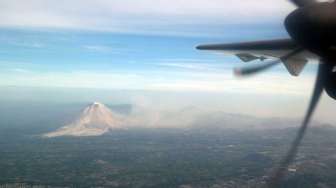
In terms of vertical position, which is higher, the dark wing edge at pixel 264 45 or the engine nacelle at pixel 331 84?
the dark wing edge at pixel 264 45

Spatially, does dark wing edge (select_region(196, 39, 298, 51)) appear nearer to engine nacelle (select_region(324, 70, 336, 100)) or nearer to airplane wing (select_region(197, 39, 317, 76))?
airplane wing (select_region(197, 39, 317, 76))

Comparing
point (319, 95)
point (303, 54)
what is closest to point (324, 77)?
point (319, 95)

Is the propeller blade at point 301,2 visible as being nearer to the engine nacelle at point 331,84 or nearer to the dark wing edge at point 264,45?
the dark wing edge at point 264,45

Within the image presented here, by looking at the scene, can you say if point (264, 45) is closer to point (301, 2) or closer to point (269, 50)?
point (269, 50)

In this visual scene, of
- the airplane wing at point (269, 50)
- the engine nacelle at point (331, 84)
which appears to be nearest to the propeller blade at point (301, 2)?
the airplane wing at point (269, 50)

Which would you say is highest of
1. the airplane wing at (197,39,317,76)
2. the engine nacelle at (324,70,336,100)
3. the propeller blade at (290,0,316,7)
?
the propeller blade at (290,0,316,7)

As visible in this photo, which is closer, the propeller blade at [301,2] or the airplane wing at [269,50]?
the propeller blade at [301,2]

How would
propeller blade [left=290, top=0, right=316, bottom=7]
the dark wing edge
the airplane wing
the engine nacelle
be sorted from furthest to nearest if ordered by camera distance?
the airplane wing, the dark wing edge, the engine nacelle, propeller blade [left=290, top=0, right=316, bottom=7]

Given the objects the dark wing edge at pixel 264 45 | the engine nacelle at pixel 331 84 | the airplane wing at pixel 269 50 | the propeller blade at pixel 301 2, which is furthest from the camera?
the airplane wing at pixel 269 50

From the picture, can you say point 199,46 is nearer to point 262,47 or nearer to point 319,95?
point 262,47

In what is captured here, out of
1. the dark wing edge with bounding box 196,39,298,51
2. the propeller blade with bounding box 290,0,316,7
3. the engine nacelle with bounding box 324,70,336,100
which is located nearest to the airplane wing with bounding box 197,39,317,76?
the dark wing edge with bounding box 196,39,298,51
